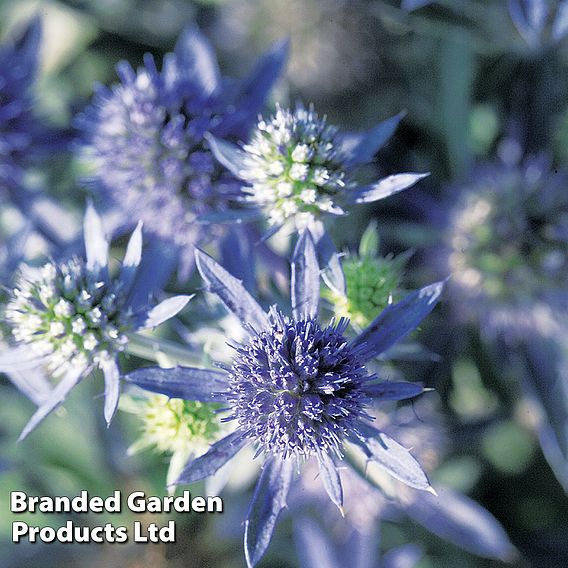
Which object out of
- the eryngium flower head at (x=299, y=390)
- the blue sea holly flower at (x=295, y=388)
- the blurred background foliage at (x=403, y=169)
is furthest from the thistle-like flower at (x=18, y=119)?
the eryngium flower head at (x=299, y=390)

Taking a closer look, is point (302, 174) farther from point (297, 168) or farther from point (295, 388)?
point (295, 388)

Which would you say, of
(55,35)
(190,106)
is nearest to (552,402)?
(190,106)

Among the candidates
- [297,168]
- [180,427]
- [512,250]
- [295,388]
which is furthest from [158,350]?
[512,250]

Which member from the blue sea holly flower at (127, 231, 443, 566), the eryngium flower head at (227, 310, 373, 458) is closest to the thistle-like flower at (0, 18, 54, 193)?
the blue sea holly flower at (127, 231, 443, 566)

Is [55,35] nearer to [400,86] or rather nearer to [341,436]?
[400,86]

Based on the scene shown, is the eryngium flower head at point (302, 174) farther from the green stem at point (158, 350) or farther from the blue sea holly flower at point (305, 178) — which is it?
the green stem at point (158, 350)

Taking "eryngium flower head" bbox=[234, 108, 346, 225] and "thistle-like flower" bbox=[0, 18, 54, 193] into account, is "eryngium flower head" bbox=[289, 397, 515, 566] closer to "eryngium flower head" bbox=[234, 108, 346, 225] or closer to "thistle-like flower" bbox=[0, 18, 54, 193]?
"eryngium flower head" bbox=[234, 108, 346, 225]
